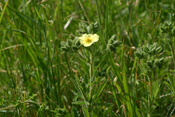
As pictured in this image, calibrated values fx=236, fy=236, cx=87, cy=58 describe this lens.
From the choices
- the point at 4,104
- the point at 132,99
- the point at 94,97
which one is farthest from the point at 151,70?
the point at 4,104

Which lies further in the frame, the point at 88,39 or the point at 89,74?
the point at 89,74

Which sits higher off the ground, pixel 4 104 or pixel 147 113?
Result: pixel 4 104

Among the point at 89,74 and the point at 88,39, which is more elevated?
the point at 88,39

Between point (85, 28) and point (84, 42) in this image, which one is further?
point (85, 28)

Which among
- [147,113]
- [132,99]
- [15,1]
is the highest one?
[15,1]

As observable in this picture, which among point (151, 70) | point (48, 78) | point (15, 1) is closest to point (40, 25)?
point (48, 78)

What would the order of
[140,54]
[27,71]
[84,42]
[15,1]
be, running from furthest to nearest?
[15,1]
[27,71]
[140,54]
[84,42]

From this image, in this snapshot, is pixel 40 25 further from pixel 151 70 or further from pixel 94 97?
pixel 151 70

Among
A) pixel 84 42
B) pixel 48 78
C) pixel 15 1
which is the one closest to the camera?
pixel 84 42
